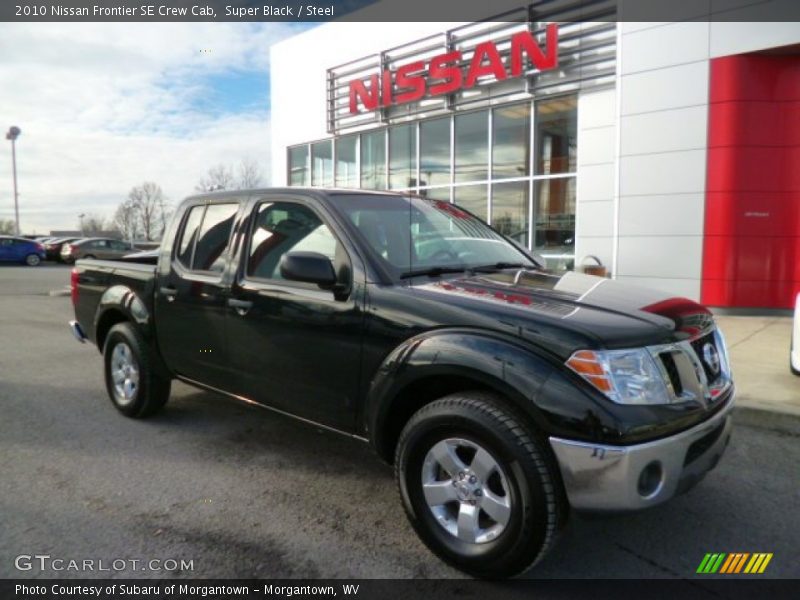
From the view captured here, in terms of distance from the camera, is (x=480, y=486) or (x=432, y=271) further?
(x=432, y=271)

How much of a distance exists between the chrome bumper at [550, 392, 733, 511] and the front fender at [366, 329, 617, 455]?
0.08m

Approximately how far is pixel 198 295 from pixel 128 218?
191 ft

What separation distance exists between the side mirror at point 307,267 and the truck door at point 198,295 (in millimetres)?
922

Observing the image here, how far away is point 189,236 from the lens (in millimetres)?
4453

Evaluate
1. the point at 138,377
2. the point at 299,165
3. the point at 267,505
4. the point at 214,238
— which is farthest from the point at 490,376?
the point at 299,165

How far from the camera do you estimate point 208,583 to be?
8.71 ft

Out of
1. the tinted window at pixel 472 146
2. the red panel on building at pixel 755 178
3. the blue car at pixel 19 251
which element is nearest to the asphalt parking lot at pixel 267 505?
the red panel on building at pixel 755 178

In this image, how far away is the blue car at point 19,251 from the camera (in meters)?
29.0

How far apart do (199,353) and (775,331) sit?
26.1 feet

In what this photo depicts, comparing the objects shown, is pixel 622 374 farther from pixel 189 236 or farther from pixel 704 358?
pixel 189 236

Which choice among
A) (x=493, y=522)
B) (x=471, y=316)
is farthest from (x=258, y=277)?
(x=493, y=522)

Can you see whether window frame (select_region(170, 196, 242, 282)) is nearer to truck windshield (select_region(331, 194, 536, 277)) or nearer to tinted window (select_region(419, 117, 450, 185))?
truck windshield (select_region(331, 194, 536, 277))

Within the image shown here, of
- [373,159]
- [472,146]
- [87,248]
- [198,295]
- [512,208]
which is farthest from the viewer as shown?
[87,248]

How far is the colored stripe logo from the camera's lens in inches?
109
